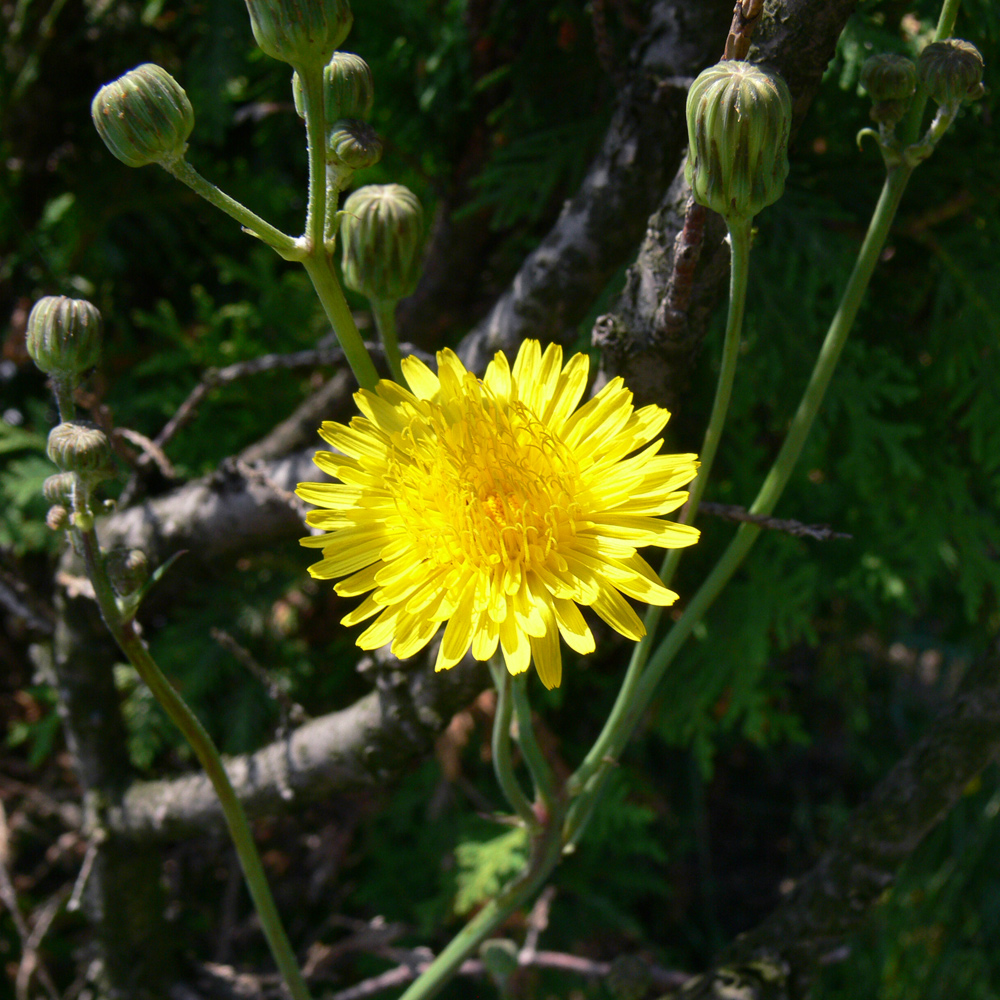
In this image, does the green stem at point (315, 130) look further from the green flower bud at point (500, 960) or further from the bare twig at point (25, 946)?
the bare twig at point (25, 946)

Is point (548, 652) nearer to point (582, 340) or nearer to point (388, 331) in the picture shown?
point (388, 331)

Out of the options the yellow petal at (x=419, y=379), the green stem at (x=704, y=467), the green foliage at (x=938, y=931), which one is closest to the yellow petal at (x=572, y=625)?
the green stem at (x=704, y=467)

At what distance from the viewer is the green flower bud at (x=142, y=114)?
860 mm

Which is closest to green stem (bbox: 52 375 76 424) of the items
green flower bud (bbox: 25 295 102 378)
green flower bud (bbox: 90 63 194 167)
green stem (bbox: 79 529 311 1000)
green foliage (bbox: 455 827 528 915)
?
green flower bud (bbox: 25 295 102 378)

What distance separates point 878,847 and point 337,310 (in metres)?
1.29

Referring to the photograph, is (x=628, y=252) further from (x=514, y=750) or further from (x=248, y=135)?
(x=248, y=135)

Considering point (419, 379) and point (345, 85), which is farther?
point (419, 379)

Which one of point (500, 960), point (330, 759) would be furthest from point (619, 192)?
point (500, 960)

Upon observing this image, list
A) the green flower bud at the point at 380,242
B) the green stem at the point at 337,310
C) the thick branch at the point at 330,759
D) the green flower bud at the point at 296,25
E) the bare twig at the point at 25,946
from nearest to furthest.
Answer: the green flower bud at the point at 296,25
the green stem at the point at 337,310
the green flower bud at the point at 380,242
the thick branch at the point at 330,759
the bare twig at the point at 25,946

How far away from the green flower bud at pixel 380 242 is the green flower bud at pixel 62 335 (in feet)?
1.08

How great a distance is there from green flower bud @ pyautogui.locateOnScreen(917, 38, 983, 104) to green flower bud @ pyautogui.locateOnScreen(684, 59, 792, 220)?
18 cm

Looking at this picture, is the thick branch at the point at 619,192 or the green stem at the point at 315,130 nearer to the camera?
the green stem at the point at 315,130

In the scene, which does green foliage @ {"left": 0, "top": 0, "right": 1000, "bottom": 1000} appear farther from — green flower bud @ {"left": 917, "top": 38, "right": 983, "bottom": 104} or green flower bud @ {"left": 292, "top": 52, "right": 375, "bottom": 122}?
green flower bud @ {"left": 292, "top": 52, "right": 375, "bottom": 122}

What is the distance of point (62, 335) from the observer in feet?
3.17
